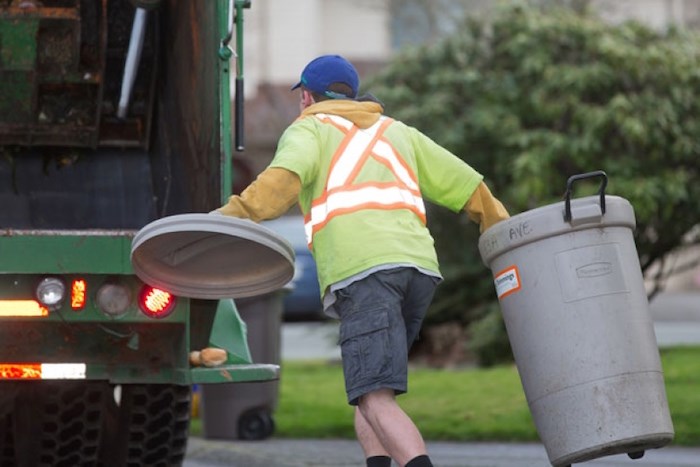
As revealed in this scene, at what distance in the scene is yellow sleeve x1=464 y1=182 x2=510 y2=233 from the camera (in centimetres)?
582

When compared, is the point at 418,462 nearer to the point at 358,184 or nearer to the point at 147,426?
the point at 358,184

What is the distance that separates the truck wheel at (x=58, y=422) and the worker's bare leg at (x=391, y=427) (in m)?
1.43

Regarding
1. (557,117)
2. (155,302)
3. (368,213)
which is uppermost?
(557,117)

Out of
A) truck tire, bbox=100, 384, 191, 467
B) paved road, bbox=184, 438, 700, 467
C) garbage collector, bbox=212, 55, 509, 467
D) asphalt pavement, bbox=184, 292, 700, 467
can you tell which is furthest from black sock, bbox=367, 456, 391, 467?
paved road, bbox=184, 438, 700, 467

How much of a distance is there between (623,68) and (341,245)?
7.25 meters

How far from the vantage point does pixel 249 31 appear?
3262 cm

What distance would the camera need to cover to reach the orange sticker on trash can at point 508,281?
5602 millimetres

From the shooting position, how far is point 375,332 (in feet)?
17.5

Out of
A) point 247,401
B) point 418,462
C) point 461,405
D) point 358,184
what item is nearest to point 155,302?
point 358,184

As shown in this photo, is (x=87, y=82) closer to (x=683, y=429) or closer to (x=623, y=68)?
(x=683, y=429)

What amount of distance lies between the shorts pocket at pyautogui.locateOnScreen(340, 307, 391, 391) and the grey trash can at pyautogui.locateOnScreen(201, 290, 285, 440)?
12.1 ft

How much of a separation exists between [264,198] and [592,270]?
1055mm

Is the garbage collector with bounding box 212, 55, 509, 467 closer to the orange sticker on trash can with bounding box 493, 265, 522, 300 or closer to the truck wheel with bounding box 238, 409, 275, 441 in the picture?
the orange sticker on trash can with bounding box 493, 265, 522, 300

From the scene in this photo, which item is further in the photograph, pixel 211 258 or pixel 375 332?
pixel 211 258
